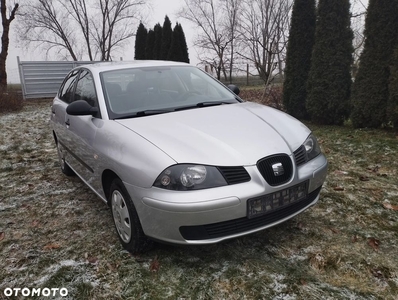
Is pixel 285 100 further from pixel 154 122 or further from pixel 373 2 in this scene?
pixel 154 122

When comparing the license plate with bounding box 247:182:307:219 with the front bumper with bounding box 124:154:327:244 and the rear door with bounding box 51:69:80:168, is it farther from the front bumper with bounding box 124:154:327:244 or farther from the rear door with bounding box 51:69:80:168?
the rear door with bounding box 51:69:80:168

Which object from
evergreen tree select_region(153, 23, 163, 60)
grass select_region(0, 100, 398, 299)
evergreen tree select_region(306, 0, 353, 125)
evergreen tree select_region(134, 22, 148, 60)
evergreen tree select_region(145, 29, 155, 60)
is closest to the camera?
grass select_region(0, 100, 398, 299)

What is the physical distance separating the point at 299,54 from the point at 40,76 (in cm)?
1299

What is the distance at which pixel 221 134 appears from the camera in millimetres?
2334

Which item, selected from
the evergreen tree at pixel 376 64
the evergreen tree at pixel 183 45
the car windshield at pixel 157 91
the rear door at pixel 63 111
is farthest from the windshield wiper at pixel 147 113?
the evergreen tree at pixel 183 45

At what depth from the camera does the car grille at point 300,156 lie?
2.36 meters

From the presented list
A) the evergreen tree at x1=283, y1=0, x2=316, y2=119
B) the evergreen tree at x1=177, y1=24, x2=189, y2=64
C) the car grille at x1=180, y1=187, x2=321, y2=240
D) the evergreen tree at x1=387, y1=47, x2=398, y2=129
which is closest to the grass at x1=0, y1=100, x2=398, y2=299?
the car grille at x1=180, y1=187, x2=321, y2=240

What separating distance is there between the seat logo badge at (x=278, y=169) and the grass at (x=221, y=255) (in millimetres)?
684

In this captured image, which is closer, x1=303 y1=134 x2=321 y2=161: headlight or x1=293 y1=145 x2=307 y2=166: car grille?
x1=293 y1=145 x2=307 y2=166: car grille

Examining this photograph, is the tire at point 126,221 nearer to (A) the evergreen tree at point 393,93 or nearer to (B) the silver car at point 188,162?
(B) the silver car at point 188,162

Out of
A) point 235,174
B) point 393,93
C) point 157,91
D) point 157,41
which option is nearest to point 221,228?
point 235,174

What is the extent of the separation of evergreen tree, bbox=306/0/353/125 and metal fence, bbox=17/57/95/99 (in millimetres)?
13411

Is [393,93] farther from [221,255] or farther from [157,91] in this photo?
[221,255]

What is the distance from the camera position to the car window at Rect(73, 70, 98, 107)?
3.09 metres
